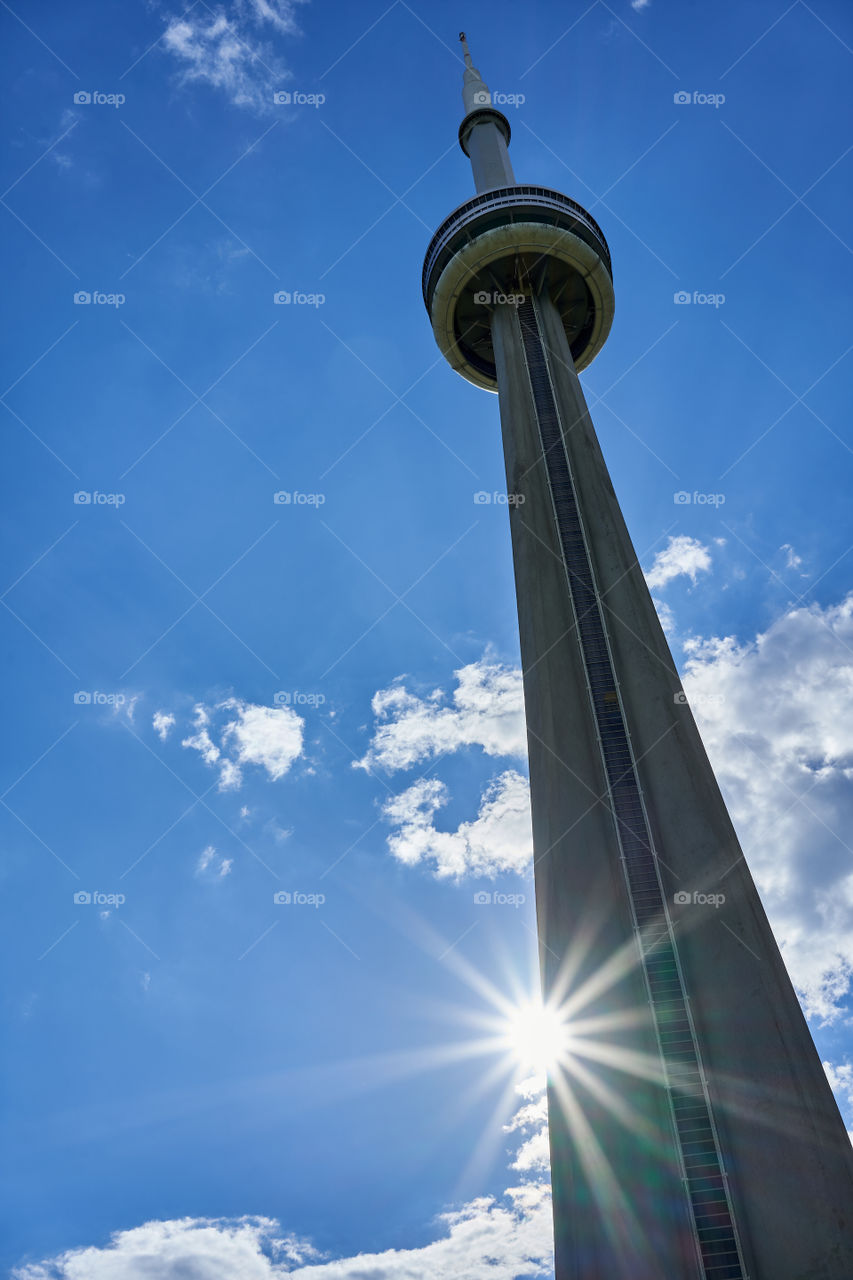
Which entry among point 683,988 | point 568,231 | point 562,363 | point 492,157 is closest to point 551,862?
point 683,988

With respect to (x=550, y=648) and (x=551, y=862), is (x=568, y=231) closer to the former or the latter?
(x=550, y=648)

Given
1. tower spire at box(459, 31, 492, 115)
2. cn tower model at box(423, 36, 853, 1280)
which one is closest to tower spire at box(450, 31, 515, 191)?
tower spire at box(459, 31, 492, 115)

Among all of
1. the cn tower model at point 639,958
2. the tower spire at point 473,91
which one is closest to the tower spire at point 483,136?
the tower spire at point 473,91

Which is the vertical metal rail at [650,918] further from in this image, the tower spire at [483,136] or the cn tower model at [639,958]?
the tower spire at [483,136]

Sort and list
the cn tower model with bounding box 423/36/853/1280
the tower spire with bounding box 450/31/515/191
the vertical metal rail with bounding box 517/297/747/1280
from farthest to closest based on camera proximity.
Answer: the tower spire with bounding box 450/31/515/191 → the vertical metal rail with bounding box 517/297/747/1280 → the cn tower model with bounding box 423/36/853/1280

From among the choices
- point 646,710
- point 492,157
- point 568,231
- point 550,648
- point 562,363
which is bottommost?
point 646,710

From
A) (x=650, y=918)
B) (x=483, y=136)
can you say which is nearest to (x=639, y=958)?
(x=650, y=918)

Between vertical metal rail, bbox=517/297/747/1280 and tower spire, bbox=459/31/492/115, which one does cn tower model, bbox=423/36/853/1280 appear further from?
tower spire, bbox=459/31/492/115
